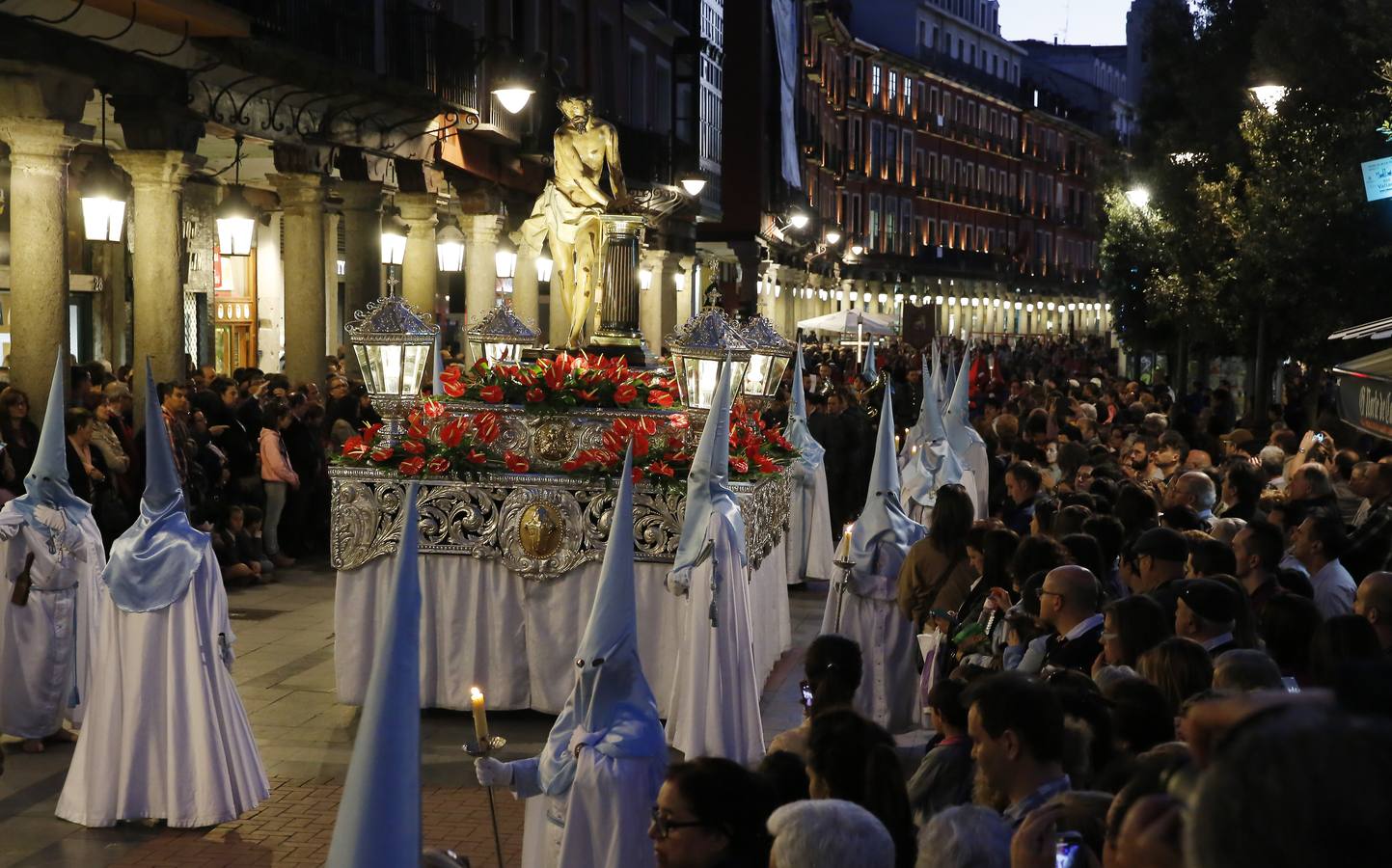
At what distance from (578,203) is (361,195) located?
8963 mm

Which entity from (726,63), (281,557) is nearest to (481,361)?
(281,557)

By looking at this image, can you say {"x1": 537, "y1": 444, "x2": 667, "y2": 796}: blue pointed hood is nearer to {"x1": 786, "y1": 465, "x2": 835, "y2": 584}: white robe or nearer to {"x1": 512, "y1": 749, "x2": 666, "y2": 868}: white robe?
{"x1": 512, "y1": 749, "x2": 666, "y2": 868}: white robe

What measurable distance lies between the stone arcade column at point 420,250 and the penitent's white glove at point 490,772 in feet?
56.8

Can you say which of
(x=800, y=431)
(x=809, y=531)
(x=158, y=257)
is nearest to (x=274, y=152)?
(x=158, y=257)

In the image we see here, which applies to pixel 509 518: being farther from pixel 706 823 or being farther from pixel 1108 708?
pixel 706 823

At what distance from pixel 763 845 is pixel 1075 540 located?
12.9 ft

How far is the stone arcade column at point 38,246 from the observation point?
13.4 m

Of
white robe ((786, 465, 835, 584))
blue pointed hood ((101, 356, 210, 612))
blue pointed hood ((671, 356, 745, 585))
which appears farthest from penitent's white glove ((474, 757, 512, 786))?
white robe ((786, 465, 835, 584))

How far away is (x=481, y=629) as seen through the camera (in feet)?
34.2

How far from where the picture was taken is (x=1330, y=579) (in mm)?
7840

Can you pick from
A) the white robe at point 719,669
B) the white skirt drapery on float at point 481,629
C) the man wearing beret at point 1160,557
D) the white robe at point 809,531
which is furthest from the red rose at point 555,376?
the white robe at point 809,531

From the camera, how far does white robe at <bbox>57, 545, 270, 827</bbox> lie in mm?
7996

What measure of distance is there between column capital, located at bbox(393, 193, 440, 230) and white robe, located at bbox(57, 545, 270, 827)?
1463 cm

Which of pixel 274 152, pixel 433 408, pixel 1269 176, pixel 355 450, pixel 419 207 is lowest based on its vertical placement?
pixel 355 450
